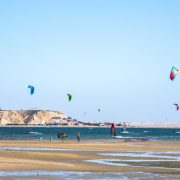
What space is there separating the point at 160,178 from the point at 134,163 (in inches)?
296

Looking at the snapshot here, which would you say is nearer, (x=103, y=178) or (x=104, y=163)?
(x=103, y=178)

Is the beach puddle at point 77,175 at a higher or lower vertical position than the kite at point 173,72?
lower

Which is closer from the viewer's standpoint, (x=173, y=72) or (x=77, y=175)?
(x=77, y=175)

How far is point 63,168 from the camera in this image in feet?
90.3

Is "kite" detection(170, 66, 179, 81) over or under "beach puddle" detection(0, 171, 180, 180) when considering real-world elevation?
over

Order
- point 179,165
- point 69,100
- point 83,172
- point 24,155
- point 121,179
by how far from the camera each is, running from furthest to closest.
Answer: point 69,100 < point 24,155 < point 179,165 < point 83,172 < point 121,179

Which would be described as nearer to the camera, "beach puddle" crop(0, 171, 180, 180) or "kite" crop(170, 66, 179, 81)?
"beach puddle" crop(0, 171, 180, 180)

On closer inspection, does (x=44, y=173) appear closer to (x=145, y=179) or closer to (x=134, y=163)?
(x=145, y=179)

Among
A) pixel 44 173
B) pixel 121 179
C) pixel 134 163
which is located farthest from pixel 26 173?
pixel 134 163

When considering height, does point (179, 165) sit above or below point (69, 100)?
below

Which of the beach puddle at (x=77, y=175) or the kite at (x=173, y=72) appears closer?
the beach puddle at (x=77, y=175)

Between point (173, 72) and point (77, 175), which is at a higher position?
point (173, 72)

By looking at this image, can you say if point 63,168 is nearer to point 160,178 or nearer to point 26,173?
point 26,173

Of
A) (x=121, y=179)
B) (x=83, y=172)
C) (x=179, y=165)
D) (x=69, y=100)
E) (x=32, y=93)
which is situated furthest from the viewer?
(x=69, y=100)
